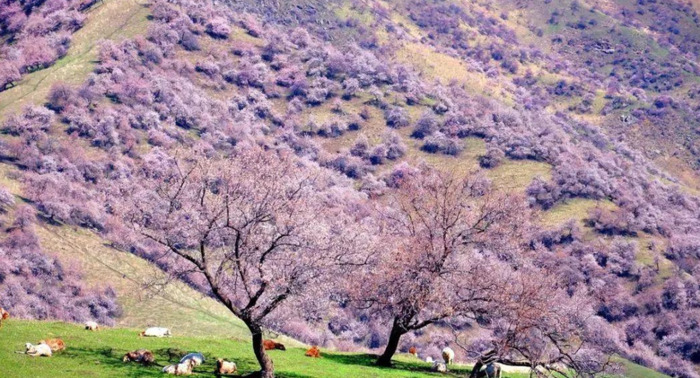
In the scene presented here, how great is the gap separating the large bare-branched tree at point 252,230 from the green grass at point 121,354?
3.78 m

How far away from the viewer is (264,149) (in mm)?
136000

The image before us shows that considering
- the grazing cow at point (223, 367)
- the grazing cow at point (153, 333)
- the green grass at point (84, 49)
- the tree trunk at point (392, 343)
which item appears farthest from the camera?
the green grass at point (84, 49)

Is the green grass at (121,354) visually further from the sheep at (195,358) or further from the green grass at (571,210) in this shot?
the green grass at (571,210)

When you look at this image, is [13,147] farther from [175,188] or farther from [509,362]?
[509,362]

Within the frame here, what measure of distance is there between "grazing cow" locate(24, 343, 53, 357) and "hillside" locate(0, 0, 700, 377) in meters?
0.85

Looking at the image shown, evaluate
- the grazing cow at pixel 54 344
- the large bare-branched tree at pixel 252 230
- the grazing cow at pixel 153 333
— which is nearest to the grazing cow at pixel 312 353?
the grazing cow at pixel 153 333

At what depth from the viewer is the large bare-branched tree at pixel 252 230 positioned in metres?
25.5

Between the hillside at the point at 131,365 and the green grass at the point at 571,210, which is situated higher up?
the hillside at the point at 131,365

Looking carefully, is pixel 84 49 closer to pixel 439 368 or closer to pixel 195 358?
pixel 439 368

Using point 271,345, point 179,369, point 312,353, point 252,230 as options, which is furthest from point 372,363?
point 179,369

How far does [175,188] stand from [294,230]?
17.0 feet

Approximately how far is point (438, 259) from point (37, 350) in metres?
18.5

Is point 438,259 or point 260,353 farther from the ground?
point 438,259

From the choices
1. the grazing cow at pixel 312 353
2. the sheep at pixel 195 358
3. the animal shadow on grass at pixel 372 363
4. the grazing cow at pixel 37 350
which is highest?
the grazing cow at pixel 37 350
